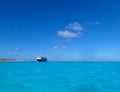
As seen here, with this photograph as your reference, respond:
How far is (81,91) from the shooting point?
1862 cm

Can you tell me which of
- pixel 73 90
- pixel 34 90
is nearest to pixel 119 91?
pixel 73 90

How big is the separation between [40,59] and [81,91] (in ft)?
403

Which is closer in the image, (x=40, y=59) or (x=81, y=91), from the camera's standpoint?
(x=81, y=91)

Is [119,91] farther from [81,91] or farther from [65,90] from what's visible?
[65,90]

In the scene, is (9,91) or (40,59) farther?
(40,59)

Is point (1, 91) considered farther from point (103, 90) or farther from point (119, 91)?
point (119, 91)

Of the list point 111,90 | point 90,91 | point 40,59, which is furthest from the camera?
point 40,59

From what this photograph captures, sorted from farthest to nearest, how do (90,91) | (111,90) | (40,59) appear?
(40,59)
(111,90)
(90,91)

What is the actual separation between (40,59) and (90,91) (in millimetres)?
123122

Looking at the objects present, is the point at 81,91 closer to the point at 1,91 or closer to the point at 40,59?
the point at 1,91

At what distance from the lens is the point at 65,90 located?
19453 mm

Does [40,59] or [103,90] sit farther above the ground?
[40,59]

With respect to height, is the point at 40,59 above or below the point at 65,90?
above

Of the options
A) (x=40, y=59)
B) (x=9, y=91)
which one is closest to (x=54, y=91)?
(x=9, y=91)
